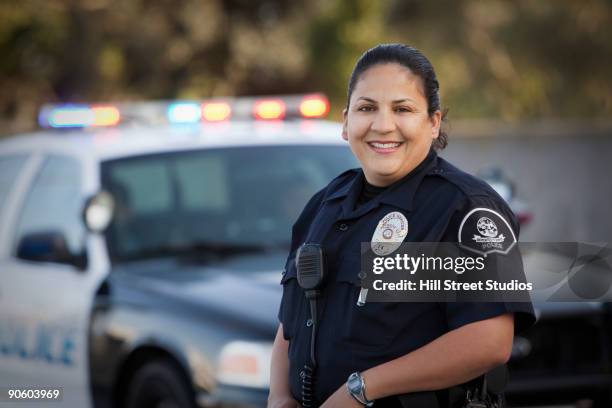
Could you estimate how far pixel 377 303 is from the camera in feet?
8.10

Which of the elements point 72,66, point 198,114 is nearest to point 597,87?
point 72,66

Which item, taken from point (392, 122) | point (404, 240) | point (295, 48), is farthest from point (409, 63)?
point (295, 48)

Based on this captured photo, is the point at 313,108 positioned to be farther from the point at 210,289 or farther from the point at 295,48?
the point at 295,48

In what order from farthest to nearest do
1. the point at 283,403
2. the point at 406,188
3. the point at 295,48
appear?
1. the point at 295,48
2. the point at 283,403
3. the point at 406,188

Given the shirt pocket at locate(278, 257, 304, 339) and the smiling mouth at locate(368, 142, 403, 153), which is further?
the shirt pocket at locate(278, 257, 304, 339)

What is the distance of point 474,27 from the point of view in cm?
2706

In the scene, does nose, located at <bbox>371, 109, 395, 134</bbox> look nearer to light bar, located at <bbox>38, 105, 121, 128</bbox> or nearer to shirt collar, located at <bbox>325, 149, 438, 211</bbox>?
shirt collar, located at <bbox>325, 149, 438, 211</bbox>

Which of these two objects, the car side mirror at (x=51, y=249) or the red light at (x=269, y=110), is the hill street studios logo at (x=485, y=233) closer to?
the car side mirror at (x=51, y=249)

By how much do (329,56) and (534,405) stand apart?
2580 cm

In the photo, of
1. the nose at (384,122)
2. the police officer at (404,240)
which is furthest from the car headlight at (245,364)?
the nose at (384,122)

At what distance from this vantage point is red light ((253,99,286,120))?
21.7ft

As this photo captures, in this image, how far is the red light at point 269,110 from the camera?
660cm

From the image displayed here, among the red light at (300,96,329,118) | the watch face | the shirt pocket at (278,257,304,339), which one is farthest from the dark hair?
the red light at (300,96,329,118)

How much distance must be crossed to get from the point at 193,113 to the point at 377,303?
4.26 metres
